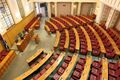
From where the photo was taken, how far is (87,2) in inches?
689

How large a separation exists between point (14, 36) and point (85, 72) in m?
9.30

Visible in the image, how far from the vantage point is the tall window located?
1155 centimetres

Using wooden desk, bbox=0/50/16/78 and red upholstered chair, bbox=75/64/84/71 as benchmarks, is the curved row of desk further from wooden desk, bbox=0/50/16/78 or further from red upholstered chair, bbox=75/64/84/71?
wooden desk, bbox=0/50/16/78

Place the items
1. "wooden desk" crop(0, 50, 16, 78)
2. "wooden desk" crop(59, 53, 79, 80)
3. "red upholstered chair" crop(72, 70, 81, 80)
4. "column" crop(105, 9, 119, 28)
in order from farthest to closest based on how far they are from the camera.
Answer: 1. "column" crop(105, 9, 119, 28)
2. "wooden desk" crop(0, 50, 16, 78)
3. "red upholstered chair" crop(72, 70, 81, 80)
4. "wooden desk" crop(59, 53, 79, 80)

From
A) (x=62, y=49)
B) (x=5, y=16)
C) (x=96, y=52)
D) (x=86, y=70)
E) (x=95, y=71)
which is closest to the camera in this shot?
(x=86, y=70)

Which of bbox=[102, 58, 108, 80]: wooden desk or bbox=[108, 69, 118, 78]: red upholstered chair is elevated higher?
bbox=[102, 58, 108, 80]: wooden desk

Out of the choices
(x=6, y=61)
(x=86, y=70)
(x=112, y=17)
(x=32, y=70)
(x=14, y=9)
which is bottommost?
(x=6, y=61)

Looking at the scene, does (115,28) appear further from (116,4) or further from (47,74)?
(47,74)

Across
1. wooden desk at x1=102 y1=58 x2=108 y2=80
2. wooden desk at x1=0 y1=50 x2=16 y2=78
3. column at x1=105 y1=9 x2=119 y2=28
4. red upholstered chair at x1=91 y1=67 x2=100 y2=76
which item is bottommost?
wooden desk at x1=0 y1=50 x2=16 y2=78

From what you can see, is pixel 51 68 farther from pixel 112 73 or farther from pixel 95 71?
pixel 112 73

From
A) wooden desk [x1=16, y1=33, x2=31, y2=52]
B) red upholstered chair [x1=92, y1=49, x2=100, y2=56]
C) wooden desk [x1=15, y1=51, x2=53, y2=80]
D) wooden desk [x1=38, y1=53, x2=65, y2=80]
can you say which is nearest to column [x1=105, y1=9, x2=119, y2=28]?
red upholstered chair [x1=92, y1=49, x2=100, y2=56]

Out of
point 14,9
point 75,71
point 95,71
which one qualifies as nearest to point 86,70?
point 95,71

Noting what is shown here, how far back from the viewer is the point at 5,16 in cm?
1221

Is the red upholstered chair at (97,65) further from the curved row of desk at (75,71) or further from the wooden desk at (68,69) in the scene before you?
the wooden desk at (68,69)
